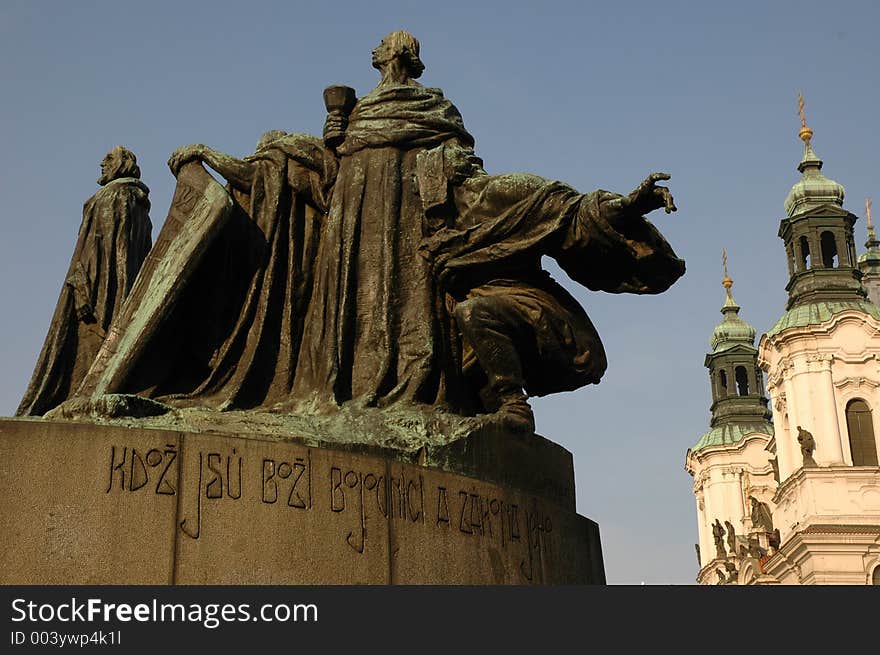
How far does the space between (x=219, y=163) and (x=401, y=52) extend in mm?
1416

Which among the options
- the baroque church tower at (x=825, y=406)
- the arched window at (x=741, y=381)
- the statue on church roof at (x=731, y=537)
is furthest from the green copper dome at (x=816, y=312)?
the arched window at (x=741, y=381)

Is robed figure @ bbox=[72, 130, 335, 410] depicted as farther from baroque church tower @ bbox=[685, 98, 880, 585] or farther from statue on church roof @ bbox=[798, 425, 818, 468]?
statue on church roof @ bbox=[798, 425, 818, 468]

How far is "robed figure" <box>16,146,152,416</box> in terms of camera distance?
898cm

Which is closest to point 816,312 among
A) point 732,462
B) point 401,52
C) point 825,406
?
point 825,406

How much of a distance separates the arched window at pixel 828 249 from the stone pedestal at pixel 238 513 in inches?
2652

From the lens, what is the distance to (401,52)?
9.46m

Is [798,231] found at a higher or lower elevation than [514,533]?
higher

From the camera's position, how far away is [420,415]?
805 centimetres

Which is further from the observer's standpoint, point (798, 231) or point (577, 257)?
point (798, 231)

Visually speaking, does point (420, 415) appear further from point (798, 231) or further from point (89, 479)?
point (798, 231)

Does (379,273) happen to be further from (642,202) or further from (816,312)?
(816,312)

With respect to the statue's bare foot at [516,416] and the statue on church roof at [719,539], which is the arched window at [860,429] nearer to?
the statue on church roof at [719,539]
